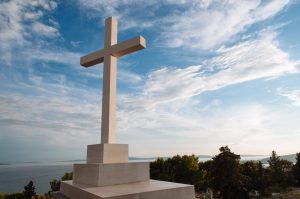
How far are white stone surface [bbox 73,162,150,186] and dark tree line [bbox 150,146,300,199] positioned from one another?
20.1m

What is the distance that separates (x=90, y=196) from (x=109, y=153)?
1953 mm

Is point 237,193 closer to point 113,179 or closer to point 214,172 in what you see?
point 214,172

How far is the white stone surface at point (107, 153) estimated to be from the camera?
7266mm

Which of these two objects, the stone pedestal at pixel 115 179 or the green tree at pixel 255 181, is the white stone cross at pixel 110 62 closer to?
the stone pedestal at pixel 115 179

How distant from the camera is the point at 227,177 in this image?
2516 cm

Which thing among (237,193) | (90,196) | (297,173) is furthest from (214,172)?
(90,196)

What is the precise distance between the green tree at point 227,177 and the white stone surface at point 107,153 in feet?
66.4

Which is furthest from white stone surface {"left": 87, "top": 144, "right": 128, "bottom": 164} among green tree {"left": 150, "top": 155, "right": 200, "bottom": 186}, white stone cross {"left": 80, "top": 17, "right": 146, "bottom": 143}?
green tree {"left": 150, "top": 155, "right": 200, "bottom": 186}

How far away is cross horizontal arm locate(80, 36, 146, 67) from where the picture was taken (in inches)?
314

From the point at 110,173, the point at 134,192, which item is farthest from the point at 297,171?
the point at 134,192

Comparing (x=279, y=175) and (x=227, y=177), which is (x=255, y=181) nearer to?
(x=227, y=177)

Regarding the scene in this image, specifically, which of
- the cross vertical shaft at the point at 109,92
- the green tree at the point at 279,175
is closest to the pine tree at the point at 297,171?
the green tree at the point at 279,175

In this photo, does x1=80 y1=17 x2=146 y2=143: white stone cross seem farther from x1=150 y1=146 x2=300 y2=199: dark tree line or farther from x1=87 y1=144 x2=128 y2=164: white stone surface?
x1=150 y1=146 x2=300 y2=199: dark tree line

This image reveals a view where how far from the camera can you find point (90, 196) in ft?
18.0
